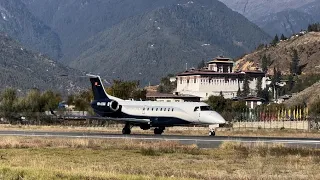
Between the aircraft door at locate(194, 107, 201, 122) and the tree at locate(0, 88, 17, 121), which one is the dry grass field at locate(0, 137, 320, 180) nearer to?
the aircraft door at locate(194, 107, 201, 122)

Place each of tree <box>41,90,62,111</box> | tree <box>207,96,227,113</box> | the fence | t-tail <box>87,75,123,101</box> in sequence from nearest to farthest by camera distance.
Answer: t-tail <box>87,75,123,101</box> < the fence < tree <box>41,90,62,111</box> < tree <box>207,96,227,113</box>

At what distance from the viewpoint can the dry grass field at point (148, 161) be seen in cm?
2603

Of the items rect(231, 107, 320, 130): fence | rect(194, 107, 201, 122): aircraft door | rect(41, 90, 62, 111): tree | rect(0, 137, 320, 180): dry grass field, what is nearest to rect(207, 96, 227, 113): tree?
rect(231, 107, 320, 130): fence

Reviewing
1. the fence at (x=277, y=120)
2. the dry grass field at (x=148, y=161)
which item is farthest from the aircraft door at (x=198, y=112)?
the fence at (x=277, y=120)

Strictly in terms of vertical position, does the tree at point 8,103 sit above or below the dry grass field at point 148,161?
above

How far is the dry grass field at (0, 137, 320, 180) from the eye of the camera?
85.4 feet

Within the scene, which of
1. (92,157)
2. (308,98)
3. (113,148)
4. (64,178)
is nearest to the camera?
(64,178)

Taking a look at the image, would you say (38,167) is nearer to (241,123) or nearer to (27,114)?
(241,123)

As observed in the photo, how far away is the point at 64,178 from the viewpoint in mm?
24156

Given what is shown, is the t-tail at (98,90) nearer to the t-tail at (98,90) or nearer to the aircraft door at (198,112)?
the t-tail at (98,90)

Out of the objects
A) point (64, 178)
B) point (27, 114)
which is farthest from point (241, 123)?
point (64, 178)

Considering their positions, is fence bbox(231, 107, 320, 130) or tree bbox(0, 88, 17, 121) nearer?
fence bbox(231, 107, 320, 130)

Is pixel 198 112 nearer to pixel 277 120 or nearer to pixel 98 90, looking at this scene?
pixel 98 90

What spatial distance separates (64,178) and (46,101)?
11781 centimetres
